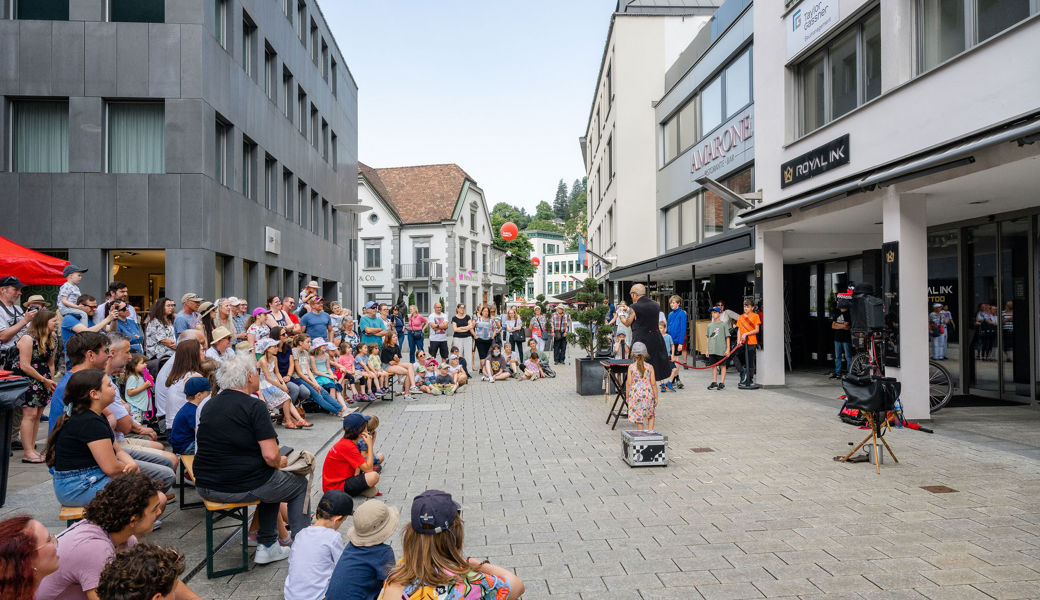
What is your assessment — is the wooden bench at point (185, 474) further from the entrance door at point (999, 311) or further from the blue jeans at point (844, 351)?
the blue jeans at point (844, 351)

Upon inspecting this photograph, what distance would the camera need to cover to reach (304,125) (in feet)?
79.4

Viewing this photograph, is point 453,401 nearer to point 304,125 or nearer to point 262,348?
point 262,348

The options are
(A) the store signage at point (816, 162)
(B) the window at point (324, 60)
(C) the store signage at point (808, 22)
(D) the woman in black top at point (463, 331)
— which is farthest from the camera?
(B) the window at point (324, 60)

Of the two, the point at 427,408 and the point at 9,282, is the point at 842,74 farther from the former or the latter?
the point at 9,282

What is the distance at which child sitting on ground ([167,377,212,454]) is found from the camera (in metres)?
5.80

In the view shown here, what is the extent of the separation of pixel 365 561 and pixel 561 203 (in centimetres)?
17047

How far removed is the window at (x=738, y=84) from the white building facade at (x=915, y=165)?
1.61 m

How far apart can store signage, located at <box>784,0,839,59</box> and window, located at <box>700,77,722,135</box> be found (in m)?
5.15

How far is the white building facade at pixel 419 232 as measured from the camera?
52281mm

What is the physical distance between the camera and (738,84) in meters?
17.4

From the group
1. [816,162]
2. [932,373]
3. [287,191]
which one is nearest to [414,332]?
[287,191]

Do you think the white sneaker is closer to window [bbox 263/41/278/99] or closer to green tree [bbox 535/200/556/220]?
window [bbox 263/41/278/99]

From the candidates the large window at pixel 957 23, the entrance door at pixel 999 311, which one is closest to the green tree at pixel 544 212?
the entrance door at pixel 999 311

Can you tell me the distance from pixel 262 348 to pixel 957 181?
10.2 meters
